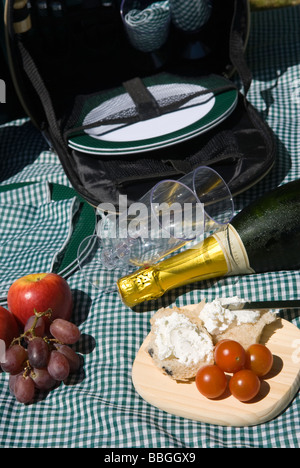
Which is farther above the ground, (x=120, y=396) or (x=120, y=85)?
(x=120, y=85)

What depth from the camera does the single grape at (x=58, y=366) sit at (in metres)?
0.78

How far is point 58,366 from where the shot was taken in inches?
30.7

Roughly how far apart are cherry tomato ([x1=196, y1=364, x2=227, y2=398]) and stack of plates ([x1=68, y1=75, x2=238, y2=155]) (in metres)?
0.53

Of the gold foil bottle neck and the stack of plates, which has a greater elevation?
the stack of plates

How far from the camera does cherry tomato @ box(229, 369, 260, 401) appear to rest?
71 centimetres

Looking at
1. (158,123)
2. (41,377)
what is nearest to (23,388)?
(41,377)

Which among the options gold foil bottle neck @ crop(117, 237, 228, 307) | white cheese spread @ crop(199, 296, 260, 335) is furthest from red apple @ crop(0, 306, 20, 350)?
white cheese spread @ crop(199, 296, 260, 335)

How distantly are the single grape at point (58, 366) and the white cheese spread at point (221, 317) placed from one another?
0.72 feet

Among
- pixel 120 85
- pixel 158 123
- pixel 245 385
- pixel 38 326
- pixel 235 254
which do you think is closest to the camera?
pixel 245 385

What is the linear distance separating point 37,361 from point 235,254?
0.37 metres

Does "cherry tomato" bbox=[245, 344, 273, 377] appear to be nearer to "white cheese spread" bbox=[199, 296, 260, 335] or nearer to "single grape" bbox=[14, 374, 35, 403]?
"white cheese spread" bbox=[199, 296, 260, 335]

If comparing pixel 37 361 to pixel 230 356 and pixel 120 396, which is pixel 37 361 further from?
pixel 230 356

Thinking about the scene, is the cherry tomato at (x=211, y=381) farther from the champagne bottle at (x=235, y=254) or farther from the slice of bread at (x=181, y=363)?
the champagne bottle at (x=235, y=254)

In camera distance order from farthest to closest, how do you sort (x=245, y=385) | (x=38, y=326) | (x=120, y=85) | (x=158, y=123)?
(x=120, y=85) → (x=158, y=123) → (x=38, y=326) → (x=245, y=385)
